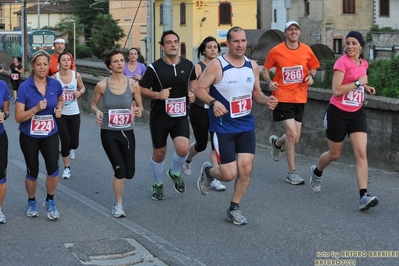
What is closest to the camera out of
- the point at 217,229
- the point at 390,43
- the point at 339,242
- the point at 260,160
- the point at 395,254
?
Result: the point at 395,254

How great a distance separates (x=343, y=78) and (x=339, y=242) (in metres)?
2.22

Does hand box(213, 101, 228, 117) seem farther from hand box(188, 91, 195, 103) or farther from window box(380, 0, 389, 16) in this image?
window box(380, 0, 389, 16)

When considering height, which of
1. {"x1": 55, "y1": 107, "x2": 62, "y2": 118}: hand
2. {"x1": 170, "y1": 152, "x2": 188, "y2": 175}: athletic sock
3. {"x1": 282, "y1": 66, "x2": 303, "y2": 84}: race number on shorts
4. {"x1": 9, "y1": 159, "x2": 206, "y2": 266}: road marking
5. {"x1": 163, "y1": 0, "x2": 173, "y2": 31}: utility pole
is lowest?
{"x1": 9, "y1": 159, "x2": 206, "y2": 266}: road marking

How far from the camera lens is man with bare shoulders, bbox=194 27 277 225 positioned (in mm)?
7965

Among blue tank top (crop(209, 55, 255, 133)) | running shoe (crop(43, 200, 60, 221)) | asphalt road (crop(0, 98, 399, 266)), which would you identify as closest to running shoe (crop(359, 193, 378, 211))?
asphalt road (crop(0, 98, 399, 266))

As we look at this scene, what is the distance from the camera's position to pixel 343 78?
8.70 metres

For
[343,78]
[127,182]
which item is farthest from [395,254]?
[127,182]

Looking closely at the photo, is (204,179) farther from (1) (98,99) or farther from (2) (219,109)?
(1) (98,99)

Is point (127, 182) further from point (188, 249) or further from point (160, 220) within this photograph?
→ point (188, 249)

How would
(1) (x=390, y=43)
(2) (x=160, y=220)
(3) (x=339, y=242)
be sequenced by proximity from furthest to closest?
(1) (x=390, y=43), (2) (x=160, y=220), (3) (x=339, y=242)

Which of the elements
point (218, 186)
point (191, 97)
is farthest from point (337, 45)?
point (191, 97)

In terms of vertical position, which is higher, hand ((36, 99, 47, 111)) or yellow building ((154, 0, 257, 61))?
yellow building ((154, 0, 257, 61))

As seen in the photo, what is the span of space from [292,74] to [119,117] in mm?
2779

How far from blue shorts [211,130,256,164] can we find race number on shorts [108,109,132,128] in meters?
1.08
